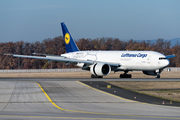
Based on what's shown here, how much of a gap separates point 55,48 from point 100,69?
9032 cm

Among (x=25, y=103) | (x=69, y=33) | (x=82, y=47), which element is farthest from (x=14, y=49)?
(x=25, y=103)

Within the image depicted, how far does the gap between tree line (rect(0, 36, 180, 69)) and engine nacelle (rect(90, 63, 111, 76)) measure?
241 ft

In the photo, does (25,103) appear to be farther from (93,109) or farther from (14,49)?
(14,49)

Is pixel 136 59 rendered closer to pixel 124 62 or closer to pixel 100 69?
pixel 124 62

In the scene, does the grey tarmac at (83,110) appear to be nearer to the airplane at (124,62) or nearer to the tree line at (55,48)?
the airplane at (124,62)

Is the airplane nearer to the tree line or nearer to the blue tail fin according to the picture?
the blue tail fin

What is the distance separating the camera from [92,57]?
48.3 meters

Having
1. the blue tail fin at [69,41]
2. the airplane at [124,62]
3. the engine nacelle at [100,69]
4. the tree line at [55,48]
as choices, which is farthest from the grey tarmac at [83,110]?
the tree line at [55,48]

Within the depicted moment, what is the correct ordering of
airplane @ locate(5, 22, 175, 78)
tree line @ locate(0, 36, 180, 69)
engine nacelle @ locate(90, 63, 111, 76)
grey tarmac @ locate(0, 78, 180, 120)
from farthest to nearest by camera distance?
tree line @ locate(0, 36, 180, 69)
engine nacelle @ locate(90, 63, 111, 76)
airplane @ locate(5, 22, 175, 78)
grey tarmac @ locate(0, 78, 180, 120)

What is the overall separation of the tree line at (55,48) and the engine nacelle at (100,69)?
241 feet

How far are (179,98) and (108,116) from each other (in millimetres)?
9585

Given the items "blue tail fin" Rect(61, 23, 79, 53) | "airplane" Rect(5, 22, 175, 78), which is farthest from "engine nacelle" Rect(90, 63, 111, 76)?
"blue tail fin" Rect(61, 23, 79, 53)

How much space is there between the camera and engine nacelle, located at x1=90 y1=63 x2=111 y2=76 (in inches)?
1649

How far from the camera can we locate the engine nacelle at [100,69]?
41.9m
